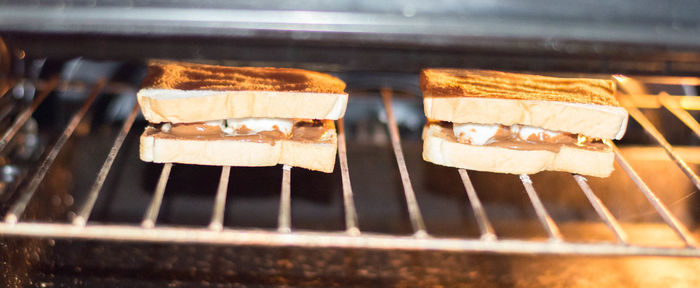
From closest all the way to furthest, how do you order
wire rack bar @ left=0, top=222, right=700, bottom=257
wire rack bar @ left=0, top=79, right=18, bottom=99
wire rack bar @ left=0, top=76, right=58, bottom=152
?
wire rack bar @ left=0, top=222, right=700, bottom=257
wire rack bar @ left=0, top=76, right=58, bottom=152
wire rack bar @ left=0, top=79, right=18, bottom=99

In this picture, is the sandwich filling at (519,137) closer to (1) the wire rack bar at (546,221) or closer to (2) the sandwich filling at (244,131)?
(1) the wire rack bar at (546,221)

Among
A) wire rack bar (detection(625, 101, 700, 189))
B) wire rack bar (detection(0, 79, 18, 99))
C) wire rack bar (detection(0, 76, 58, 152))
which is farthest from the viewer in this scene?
wire rack bar (detection(0, 79, 18, 99))

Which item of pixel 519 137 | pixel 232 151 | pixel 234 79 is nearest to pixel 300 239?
pixel 232 151

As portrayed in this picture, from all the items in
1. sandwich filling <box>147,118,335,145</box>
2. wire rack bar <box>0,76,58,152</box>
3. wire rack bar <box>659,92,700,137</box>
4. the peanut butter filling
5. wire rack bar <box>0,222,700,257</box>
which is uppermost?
wire rack bar <box>659,92,700,137</box>

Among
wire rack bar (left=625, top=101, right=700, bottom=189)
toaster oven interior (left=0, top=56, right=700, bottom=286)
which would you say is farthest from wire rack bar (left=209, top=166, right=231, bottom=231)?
wire rack bar (left=625, top=101, right=700, bottom=189)

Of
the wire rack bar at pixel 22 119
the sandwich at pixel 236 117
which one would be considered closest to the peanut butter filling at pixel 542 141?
the sandwich at pixel 236 117

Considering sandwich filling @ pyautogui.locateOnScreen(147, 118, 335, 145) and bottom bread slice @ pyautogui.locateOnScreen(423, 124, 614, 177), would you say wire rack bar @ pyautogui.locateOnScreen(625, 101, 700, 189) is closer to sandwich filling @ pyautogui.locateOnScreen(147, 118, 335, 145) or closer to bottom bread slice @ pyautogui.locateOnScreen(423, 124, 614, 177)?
bottom bread slice @ pyautogui.locateOnScreen(423, 124, 614, 177)

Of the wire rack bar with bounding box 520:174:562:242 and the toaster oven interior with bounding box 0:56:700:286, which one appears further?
the toaster oven interior with bounding box 0:56:700:286

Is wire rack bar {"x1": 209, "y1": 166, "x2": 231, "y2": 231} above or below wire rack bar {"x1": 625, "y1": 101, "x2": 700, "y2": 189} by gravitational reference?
below
